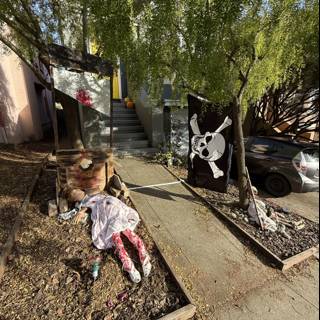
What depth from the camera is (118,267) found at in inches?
117

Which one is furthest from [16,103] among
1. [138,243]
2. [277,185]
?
[277,185]

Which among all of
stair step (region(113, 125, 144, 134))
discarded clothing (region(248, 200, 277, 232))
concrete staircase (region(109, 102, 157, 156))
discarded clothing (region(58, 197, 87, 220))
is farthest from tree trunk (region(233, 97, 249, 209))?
stair step (region(113, 125, 144, 134))

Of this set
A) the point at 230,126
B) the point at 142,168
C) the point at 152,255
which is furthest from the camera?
the point at 142,168

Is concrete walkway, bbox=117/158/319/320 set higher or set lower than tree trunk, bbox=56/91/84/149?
lower

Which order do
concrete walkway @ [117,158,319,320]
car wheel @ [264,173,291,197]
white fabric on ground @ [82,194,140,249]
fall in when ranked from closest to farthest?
concrete walkway @ [117,158,319,320] → white fabric on ground @ [82,194,140,249] → car wheel @ [264,173,291,197]

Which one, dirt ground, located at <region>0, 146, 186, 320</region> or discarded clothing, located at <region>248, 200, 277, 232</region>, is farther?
discarded clothing, located at <region>248, 200, 277, 232</region>

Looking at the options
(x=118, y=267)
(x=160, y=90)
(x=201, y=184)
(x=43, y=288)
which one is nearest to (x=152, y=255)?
(x=118, y=267)

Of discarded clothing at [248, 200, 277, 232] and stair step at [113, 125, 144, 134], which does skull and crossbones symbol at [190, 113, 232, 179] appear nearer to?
discarded clothing at [248, 200, 277, 232]

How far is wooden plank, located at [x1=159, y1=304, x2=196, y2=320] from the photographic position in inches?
93.0

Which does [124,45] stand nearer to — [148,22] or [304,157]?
[148,22]

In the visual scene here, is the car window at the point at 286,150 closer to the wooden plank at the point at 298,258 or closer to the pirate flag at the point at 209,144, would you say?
the pirate flag at the point at 209,144

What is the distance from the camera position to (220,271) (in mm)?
3131

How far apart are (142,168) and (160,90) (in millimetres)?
2730

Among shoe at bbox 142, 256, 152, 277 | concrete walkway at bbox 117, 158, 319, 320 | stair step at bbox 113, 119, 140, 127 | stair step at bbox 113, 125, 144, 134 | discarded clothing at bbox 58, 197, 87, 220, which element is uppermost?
stair step at bbox 113, 119, 140, 127
